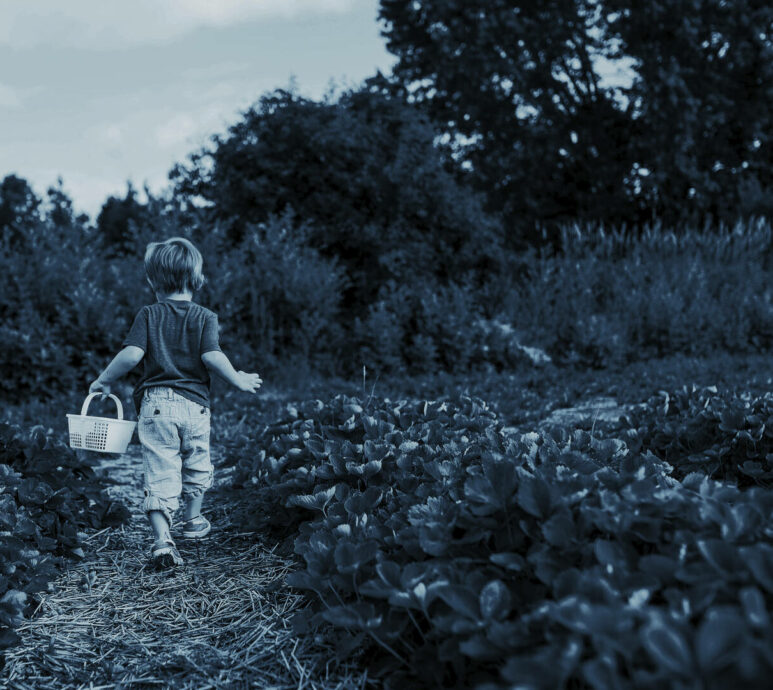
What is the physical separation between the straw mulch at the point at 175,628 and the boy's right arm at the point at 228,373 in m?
0.68

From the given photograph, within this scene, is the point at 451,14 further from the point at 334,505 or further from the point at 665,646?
the point at 665,646

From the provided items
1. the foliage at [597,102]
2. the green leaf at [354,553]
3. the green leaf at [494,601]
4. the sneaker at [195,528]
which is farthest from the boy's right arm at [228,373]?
the foliage at [597,102]

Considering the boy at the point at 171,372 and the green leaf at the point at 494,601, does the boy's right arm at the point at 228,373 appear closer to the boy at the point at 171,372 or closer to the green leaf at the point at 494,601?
the boy at the point at 171,372

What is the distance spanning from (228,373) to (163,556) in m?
0.77

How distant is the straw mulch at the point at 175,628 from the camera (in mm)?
2088

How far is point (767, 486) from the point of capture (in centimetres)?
298

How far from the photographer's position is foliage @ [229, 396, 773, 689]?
4.05 ft

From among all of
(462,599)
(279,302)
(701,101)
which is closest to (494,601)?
(462,599)

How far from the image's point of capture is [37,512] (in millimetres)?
Result: 3105

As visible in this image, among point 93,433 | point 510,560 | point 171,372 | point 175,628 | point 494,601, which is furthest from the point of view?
point 171,372

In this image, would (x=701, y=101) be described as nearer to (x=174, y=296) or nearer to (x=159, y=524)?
(x=174, y=296)

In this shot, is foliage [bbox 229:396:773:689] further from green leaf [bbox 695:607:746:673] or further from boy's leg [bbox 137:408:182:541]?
boy's leg [bbox 137:408:182:541]

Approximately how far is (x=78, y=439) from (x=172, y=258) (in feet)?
2.73

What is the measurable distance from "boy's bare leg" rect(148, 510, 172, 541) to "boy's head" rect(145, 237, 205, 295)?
948 mm
